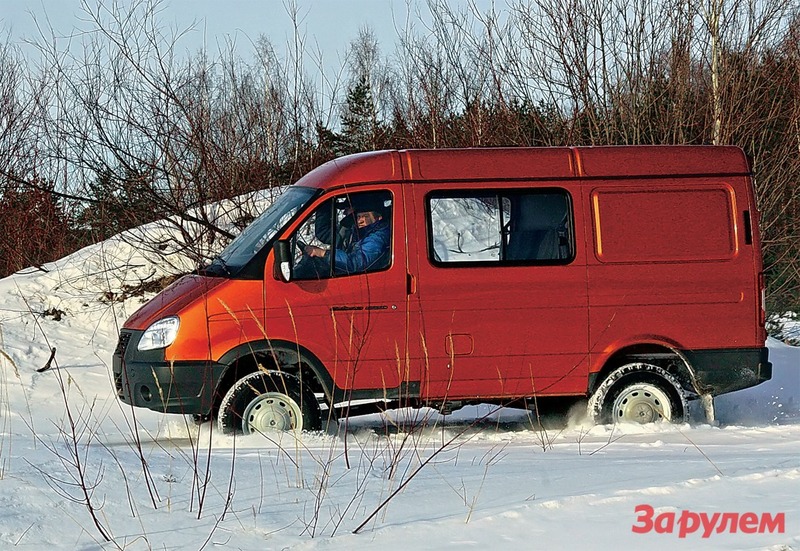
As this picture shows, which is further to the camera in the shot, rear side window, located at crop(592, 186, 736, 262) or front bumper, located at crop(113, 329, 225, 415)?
rear side window, located at crop(592, 186, 736, 262)

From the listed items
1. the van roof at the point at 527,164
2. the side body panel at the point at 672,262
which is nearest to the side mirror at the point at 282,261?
the van roof at the point at 527,164

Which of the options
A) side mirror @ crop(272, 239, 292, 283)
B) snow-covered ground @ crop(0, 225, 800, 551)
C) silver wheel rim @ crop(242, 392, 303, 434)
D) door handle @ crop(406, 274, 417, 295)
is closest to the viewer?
snow-covered ground @ crop(0, 225, 800, 551)

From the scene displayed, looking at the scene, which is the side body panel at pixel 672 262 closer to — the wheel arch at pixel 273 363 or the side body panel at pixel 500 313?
the side body panel at pixel 500 313

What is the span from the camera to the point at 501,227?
830cm

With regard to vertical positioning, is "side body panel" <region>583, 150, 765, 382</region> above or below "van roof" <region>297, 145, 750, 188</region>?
below

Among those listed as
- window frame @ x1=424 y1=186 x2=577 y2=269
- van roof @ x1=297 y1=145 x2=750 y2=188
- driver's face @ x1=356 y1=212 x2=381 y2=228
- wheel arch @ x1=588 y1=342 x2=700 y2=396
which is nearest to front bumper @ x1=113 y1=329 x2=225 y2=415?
driver's face @ x1=356 y1=212 x2=381 y2=228

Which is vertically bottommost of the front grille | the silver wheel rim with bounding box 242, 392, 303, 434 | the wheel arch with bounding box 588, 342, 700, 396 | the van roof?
the silver wheel rim with bounding box 242, 392, 303, 434

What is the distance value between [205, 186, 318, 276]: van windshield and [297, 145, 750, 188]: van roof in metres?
0.17

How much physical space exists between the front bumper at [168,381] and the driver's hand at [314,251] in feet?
3.63

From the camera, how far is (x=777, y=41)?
13.8 metres

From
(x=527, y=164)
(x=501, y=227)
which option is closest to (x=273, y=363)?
(x=501, y=227)

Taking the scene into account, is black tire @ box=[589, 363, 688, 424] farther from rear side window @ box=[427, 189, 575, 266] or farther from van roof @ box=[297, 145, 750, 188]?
van roof @ box=[297, 145, 750, 188]

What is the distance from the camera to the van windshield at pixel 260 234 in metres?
8.15

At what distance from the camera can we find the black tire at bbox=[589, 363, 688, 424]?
856 cm
